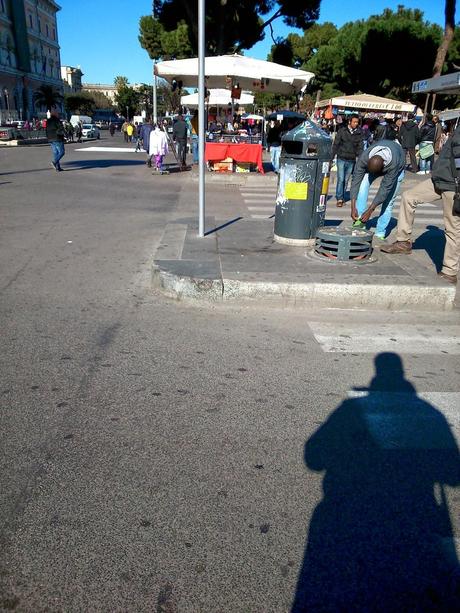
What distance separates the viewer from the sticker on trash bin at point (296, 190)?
241 inches

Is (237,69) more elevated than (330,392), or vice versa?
(237,69)

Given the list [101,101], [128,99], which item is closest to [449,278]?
[128,99]

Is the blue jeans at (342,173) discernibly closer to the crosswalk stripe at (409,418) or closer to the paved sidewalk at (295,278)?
the paved sidewalk at (295,278)

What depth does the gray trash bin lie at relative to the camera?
19.9 feet

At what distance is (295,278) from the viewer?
5113 mm

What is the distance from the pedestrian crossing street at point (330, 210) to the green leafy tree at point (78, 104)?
96039 mm

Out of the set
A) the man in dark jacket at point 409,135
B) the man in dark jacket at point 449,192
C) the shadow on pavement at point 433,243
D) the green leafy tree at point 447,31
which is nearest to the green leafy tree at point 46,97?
the green leafy tree at point 447,31

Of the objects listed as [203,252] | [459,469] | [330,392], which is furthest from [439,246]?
[459,469]

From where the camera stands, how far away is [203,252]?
6.12 meters

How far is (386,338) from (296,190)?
2.68 meters

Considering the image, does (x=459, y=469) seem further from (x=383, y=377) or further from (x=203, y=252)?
(x=203, y=252)

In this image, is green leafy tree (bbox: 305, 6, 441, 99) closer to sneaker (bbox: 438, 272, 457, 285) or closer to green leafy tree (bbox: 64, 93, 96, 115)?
sneaker (bbox: 438, 272, 457, 285)

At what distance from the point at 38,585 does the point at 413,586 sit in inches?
60.6

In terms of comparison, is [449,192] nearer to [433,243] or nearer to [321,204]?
[321,204]
